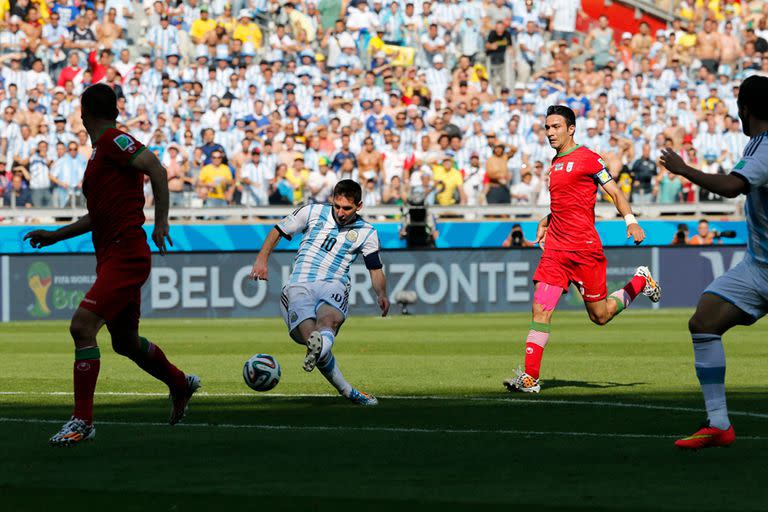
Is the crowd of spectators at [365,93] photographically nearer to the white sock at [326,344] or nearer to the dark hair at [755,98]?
the white sock at [326,344]

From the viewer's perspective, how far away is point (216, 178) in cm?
2806

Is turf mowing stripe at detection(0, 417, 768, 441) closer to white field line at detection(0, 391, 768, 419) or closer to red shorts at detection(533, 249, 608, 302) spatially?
white field line at detection(0, 391, 768, 419)

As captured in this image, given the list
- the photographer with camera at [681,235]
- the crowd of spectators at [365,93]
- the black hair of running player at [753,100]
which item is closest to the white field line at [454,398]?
the black hair of running player at [753,100]

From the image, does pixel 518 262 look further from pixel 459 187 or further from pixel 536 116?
pixel 536 116

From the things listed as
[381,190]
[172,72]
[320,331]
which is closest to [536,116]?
A: [381,190]

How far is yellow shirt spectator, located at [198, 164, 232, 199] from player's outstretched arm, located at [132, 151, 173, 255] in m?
19.3

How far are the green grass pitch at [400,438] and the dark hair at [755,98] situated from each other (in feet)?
6.10

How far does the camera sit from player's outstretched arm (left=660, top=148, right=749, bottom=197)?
716cm

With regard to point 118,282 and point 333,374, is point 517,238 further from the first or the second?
point 118,282

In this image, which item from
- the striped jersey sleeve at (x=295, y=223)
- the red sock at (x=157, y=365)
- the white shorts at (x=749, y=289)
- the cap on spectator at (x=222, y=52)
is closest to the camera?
the white shorts at (x=749, y=289)

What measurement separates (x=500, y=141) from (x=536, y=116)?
5.55 feet

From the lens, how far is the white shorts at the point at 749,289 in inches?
315

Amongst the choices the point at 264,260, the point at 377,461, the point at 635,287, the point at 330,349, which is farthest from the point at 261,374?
the point at 635,287

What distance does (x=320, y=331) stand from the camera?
10.8 metres
